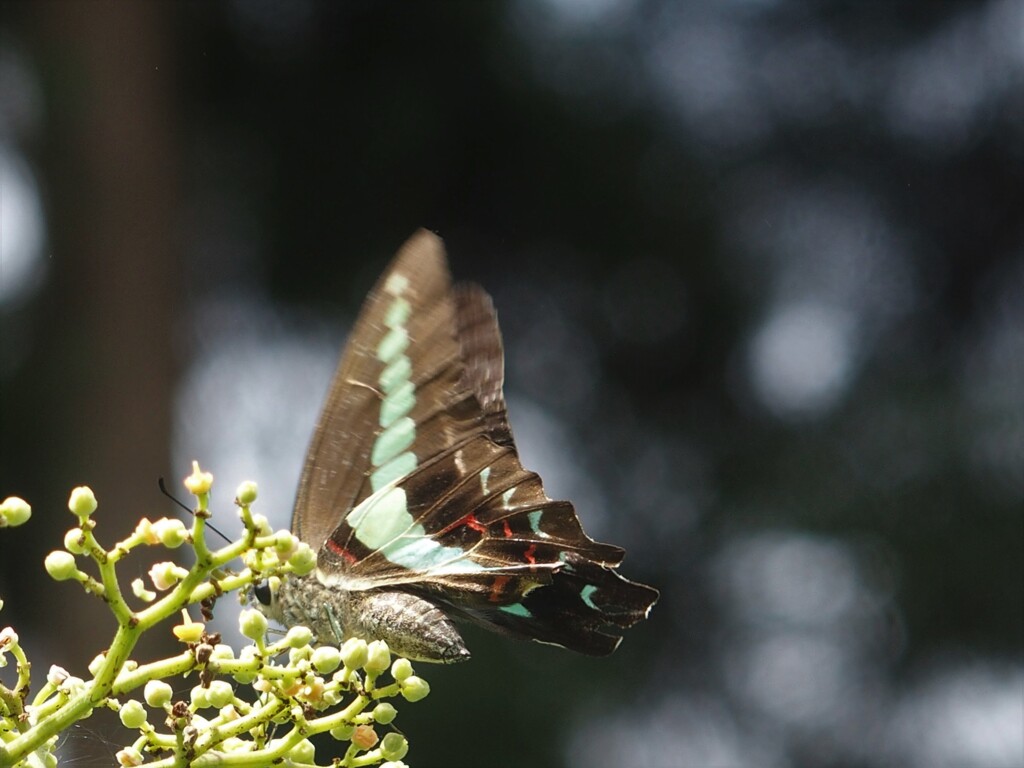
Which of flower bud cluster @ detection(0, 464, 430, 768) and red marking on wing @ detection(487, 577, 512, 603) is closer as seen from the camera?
flower bud cluster @ detection(0, 464, 430, 768)

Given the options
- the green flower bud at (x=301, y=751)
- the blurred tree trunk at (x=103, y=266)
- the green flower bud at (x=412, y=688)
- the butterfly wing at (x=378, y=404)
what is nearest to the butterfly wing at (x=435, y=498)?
the butterfly wing at (x=378, y=404)

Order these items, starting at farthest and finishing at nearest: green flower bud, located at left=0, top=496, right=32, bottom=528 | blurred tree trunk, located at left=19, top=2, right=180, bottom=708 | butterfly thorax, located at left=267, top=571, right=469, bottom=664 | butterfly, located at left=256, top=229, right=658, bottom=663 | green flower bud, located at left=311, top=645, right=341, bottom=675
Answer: blurred tree trunk, located at left=19, top=2, right=180, bottom=708 < butterfly, located at left=256, top=229, right=658, bottom=663 < butterfly thorax, located at left=267, top=571, right=469, bottom=664 < green flower bud, located at left=311, top=645, right=341, bottom=675 < green flower bud, located at left=0, top=496, right=32, bottom=528

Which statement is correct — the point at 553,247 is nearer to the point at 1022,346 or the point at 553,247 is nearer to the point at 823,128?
the point at 823,128

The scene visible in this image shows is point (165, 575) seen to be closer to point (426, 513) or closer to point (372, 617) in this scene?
point (372, 617)

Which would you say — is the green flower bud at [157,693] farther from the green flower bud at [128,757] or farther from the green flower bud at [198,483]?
the green flower bud at [198,483]

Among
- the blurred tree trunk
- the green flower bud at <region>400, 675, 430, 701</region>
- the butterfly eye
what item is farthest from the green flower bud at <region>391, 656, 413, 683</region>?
the blurred tree trunk

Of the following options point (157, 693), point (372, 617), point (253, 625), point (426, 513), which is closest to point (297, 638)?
point (253, 625)

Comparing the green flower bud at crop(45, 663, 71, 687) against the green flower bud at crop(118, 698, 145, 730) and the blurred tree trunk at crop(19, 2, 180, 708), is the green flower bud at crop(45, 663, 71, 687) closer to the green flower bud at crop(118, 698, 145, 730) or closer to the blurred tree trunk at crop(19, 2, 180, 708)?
the green flower bud at crop(118, 698, 145, 730)

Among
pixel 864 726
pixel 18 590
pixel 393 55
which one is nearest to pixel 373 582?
pixel 18 590
